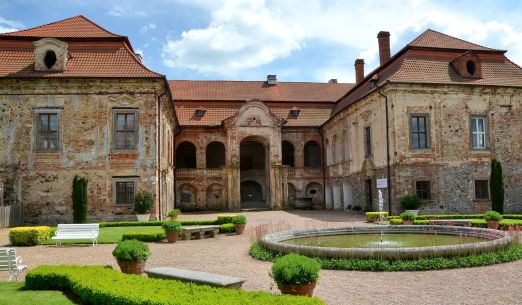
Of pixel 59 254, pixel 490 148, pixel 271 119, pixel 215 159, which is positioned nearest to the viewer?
pixel 59 254

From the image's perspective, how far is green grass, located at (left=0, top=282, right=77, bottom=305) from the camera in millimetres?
7199

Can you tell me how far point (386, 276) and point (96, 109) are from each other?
1809cm

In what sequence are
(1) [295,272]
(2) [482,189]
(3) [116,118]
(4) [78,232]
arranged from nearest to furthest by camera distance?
1. (1) [295,272]
2. (4) [78,232]
3. (3) [116,118]
4. (2) [482,189]

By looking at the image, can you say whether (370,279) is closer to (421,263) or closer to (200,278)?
(421,263)

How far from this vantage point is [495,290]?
7801 mm

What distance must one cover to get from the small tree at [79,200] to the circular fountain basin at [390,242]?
11634 mm

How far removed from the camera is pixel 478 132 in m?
24.8

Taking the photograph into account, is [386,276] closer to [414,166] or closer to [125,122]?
[414,166]

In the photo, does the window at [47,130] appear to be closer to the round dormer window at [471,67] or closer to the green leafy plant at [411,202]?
the green leafy plant at [411,202]

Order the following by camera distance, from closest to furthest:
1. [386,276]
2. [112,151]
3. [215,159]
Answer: [386,276], [112,151], [215,159]

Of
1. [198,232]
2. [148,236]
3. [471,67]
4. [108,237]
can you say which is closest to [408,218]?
[198,232]

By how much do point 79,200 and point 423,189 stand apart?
16.9 meters

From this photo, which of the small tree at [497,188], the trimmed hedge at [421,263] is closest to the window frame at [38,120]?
the trimmed hedge at [421,263]

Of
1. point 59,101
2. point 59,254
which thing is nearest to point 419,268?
point 59,254
